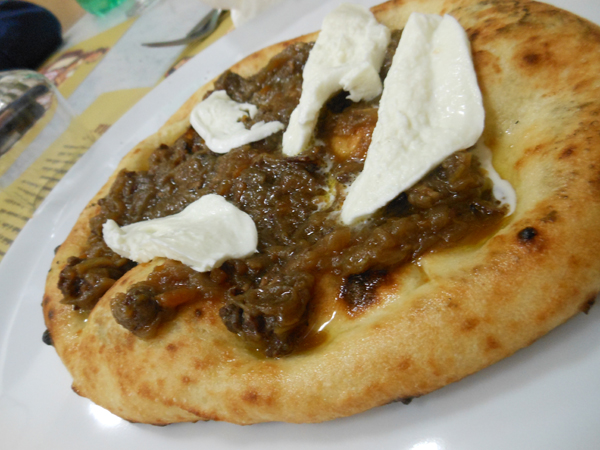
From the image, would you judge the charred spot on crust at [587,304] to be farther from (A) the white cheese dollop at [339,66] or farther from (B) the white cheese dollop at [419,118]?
(A) the white cheese dollop at [339,66]

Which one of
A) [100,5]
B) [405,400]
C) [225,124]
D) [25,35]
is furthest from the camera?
[100,5]

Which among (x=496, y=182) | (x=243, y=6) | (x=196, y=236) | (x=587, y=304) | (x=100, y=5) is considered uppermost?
(x=100, y=5)

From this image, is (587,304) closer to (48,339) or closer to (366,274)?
(366,274)

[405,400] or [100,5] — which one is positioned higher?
[100,5]

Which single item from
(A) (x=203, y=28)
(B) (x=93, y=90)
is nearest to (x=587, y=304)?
(A) (x=203, y=28)

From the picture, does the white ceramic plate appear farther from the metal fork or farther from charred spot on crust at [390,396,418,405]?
the metal fork

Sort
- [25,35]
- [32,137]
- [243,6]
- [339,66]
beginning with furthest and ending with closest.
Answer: [25,35] < [32,137] < [243,6] < [339,66]

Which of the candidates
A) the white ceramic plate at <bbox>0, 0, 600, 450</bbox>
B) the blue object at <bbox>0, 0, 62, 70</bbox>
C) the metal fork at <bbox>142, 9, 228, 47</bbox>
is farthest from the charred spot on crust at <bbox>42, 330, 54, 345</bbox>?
the blue object at <bbox>0, 0, 62, 70</bbox>

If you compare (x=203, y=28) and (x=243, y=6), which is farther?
(x=203, y=28)
